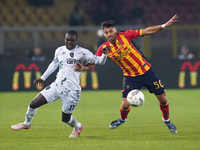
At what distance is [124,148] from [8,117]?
14.9 feet

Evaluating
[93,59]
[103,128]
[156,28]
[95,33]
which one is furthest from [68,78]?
[95,33]

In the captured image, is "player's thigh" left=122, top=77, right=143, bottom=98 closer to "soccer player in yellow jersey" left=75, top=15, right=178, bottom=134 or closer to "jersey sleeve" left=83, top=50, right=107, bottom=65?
"soccer player in yellow jersey" left=75, top=15, right=178, bottom=134

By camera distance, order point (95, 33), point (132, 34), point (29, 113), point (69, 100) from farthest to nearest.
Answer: point (95, 33) < point (132, 34) < point (29, 113) < point (69, 100)

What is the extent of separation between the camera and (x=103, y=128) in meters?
7.81

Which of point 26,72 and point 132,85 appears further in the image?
point 26,72

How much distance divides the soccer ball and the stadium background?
7.95 metres

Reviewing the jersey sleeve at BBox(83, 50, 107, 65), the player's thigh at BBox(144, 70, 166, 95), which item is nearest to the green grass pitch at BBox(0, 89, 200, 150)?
the player's thigh at BBox(144, 70, 166, 95)

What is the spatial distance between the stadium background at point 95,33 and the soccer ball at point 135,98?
795 centimetres

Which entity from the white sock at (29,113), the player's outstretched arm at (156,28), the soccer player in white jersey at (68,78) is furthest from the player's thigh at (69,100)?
the player's outstretched arm at (156,28)

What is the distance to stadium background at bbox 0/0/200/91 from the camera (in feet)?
49.3

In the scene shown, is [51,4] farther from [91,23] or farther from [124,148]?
[124,148]

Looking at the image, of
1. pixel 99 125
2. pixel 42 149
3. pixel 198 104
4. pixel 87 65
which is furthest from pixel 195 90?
pixel 42 149

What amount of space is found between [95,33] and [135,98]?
10496 mm

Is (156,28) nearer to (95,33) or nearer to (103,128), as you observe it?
(103,128)
